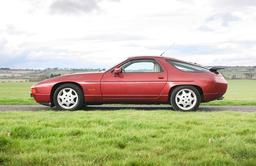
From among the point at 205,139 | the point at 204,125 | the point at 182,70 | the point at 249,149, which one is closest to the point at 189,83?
the point at 182,70

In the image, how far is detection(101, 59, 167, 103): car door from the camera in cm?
1181

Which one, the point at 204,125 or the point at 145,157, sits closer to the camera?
the point at 145,157

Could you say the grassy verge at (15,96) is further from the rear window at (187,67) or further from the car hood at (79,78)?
the rear window at (187,67)

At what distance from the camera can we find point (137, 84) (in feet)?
38.8

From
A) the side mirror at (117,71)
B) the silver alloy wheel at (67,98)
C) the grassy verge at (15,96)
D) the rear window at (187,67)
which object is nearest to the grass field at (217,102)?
the grassy verge at (15,96)

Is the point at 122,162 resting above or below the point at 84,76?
below

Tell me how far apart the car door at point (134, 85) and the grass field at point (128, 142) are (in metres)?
3.29

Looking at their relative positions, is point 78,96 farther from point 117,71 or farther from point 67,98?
point 117,71

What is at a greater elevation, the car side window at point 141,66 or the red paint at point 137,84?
the car side window at point 141,66

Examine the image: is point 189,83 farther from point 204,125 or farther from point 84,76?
point 204,125

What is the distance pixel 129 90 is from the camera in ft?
38.9

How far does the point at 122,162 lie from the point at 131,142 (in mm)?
1167

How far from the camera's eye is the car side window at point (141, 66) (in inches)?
474

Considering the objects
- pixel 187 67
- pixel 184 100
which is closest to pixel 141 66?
pixel 187 67
